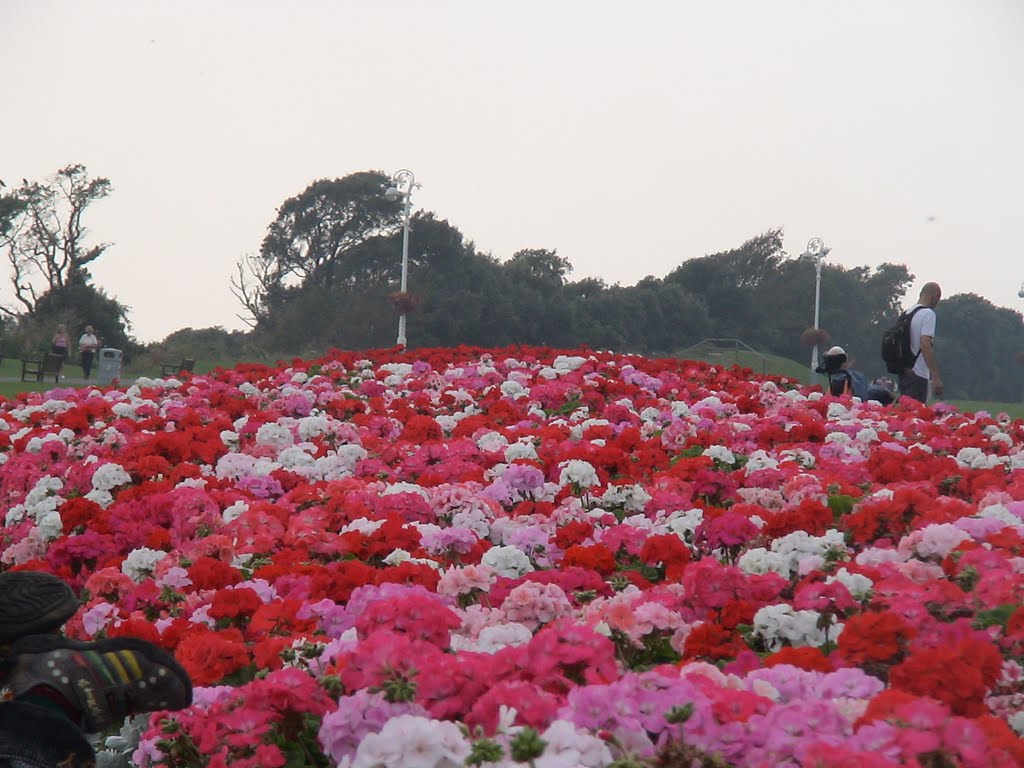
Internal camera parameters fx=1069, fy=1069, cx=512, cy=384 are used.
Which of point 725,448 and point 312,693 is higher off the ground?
point 725,448

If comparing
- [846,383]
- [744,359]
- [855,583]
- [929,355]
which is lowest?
[855,583]

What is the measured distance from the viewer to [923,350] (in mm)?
9234

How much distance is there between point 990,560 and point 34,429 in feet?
21.4

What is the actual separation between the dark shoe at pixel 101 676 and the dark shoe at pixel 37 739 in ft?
0.18

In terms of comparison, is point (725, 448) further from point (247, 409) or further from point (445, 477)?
point (247, 409)

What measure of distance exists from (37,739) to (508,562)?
176cm

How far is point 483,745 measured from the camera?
188 cm

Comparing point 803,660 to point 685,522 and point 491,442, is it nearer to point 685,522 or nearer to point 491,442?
point 685,522

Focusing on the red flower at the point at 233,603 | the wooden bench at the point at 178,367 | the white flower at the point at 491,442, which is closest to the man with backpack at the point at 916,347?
the white flower at the point at 491,442

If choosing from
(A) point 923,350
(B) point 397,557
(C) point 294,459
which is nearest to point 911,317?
(A) point 923,350

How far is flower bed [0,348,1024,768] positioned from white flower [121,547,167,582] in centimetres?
2

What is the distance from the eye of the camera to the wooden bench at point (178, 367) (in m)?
24.8

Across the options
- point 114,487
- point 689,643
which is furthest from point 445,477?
point 689,643

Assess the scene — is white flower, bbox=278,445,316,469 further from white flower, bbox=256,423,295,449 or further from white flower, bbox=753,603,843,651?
white flower, bbox=753,603,843,651
